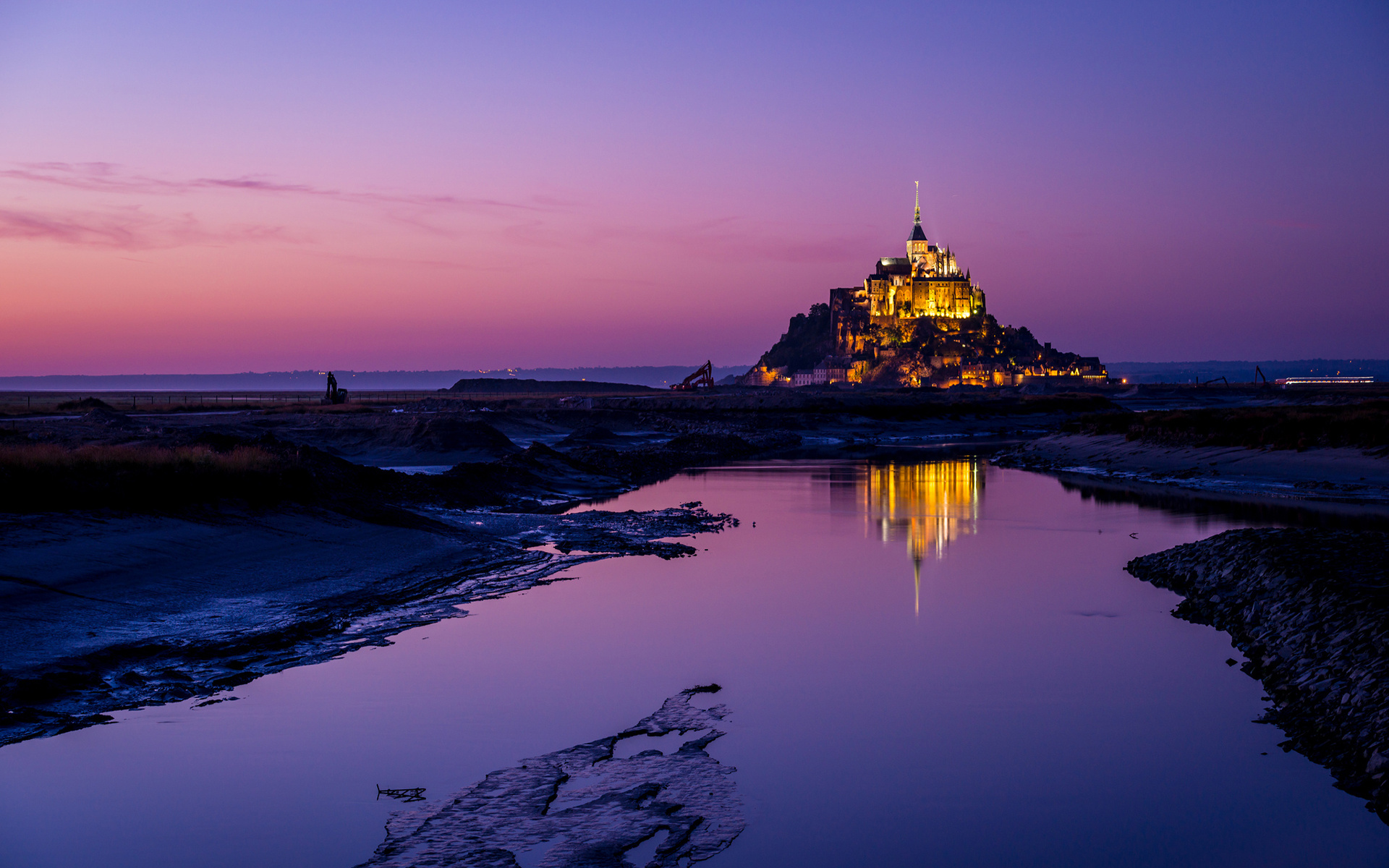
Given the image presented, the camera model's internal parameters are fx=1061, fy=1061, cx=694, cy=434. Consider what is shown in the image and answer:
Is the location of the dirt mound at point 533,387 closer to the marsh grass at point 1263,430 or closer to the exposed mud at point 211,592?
the marsh grass at point 1263,430

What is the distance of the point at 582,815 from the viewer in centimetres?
737

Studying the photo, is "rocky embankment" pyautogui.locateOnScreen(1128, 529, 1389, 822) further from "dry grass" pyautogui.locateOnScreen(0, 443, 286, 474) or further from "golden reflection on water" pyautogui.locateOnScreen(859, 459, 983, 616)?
"dry grass" pyautogui.locateOnScreen(0, 443, 286, 474)

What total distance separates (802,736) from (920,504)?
20.7 metres

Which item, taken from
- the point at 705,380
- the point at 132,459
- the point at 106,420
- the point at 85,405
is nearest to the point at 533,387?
the point at 705,380

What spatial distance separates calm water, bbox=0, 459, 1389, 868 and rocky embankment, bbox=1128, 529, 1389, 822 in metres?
0.32

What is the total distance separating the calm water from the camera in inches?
288

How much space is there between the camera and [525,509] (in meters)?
25.6

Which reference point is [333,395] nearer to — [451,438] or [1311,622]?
[451,438]

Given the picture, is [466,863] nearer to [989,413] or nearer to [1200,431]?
[1200,431]

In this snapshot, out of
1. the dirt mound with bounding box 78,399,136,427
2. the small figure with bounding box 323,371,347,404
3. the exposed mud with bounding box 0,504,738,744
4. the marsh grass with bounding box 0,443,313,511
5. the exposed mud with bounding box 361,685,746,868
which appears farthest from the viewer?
the small figure with bounding box 323,371,347,404

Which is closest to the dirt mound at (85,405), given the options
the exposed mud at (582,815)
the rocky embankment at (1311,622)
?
the rocky embankment at (1311,622)

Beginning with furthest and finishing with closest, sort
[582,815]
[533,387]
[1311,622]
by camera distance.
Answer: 1. [533,387]
2. [1311,622]
3. [582,815]

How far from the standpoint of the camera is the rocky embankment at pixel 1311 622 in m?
8.79

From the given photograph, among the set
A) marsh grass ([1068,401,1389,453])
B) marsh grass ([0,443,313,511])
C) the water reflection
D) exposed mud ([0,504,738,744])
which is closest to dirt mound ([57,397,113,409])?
the water reflection
